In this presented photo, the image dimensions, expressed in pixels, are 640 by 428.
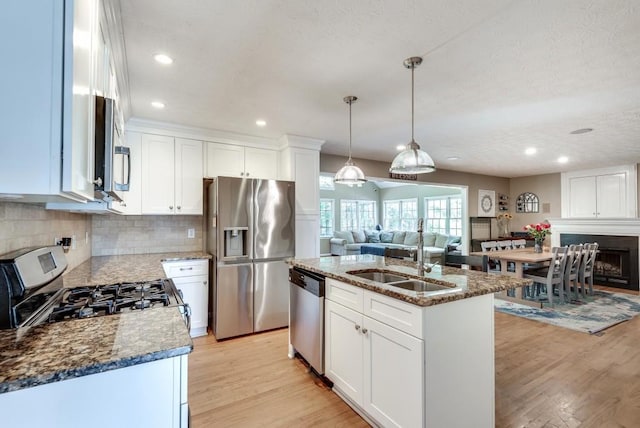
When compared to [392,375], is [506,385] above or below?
below

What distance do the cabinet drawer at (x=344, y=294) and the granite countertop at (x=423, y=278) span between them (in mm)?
59

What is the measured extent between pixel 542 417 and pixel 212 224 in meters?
3.29

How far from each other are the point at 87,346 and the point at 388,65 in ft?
7.39

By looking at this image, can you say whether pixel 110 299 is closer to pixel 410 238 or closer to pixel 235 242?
pixel 235 242

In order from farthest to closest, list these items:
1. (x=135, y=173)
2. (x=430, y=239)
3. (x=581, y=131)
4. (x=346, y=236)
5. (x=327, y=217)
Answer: (x=327, y=217), (x=346, y=236), (x=430, y=239), (x=581, y=131), (x=135, y=173)

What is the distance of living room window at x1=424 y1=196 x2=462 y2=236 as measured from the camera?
30.0 ft

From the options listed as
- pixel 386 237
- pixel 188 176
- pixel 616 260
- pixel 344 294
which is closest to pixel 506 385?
pixel 344 294

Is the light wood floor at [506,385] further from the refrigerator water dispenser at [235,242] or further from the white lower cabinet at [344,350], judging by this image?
the refrigerator water dispenser at [235,242]

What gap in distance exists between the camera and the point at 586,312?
4.24m

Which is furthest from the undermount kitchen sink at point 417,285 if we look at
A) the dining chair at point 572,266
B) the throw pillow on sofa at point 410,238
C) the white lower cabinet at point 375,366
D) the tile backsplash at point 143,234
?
the throw pillow on sofa at point 410,238

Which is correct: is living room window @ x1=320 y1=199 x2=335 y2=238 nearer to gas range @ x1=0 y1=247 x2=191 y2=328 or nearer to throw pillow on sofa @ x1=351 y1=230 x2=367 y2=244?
throw pillow on sofa @ x1=351 y1=230 x2=367 y2=244

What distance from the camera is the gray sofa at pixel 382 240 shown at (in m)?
8.72

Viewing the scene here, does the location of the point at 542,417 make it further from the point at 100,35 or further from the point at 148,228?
the point at 148,228

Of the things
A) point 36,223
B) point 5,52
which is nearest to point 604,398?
point 5,52
